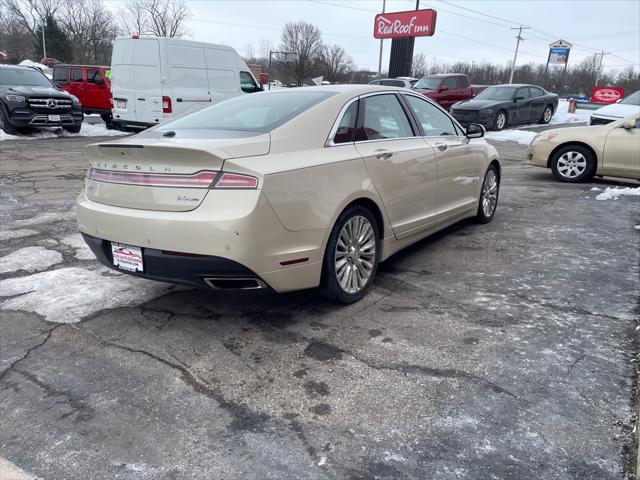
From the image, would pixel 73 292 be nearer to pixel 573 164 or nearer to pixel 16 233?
pixel 16 233

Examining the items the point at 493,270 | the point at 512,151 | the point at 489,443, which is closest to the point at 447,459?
the point at 489,443

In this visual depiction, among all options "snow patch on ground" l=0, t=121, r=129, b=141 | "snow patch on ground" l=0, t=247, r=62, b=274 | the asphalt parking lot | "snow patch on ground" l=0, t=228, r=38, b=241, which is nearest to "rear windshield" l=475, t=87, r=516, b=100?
"snow patch on ground" l=0, t=121, r=129, b=141

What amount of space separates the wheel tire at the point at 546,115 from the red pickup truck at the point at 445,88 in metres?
3.21

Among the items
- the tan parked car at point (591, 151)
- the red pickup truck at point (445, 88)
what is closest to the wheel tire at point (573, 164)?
the tan parked car at point (591, 151)

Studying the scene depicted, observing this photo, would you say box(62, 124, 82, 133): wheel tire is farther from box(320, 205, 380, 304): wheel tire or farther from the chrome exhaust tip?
the chrome exhaust tip

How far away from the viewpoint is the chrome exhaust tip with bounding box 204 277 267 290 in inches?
121

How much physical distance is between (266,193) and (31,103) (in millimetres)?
12248

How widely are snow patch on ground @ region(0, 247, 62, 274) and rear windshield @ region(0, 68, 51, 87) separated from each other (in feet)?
34.1

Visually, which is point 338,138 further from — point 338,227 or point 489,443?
point 489,443

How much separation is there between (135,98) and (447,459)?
39.5ft

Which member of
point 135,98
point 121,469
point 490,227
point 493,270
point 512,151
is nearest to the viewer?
point 121,469

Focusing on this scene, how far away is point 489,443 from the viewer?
235cm

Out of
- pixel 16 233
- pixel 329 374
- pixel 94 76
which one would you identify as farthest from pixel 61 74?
pixel 329 374

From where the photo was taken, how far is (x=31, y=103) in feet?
41.7
